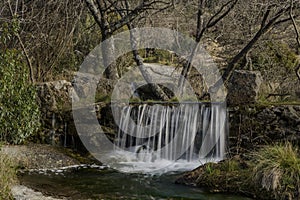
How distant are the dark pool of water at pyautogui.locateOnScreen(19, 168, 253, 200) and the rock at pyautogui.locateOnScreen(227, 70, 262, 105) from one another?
2567 millimetres

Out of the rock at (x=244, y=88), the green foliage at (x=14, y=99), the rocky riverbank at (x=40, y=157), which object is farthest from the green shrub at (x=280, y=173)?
the green foliage at (x=14, y=99)

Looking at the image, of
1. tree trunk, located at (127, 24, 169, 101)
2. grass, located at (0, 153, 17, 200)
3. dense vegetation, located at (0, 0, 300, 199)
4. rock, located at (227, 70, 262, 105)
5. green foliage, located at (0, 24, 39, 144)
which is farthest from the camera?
tree trunk, located at (127, 24, 169, 101)

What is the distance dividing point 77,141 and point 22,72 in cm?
389

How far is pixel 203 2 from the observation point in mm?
12773

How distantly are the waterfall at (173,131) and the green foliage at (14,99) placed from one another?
3.26m

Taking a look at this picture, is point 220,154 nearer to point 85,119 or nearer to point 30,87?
point 85,119

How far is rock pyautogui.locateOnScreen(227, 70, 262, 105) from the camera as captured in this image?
942cm

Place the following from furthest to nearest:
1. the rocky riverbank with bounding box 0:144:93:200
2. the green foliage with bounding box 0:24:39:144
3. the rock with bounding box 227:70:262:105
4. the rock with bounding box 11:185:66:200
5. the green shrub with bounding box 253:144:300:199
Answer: the rock with bounding box 227:70:262:105 → the rocky riverbank with bounding box 0:144:93:200 → the green foliage with bounding box 0:24:39:144 → the green shrub with bounding box 253:144:300:199 → the rock with bounding box 11:185:66:200

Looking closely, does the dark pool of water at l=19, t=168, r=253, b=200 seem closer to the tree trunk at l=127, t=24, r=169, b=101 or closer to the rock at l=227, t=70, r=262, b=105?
the rock at l=227, t=70, r=262, b=105

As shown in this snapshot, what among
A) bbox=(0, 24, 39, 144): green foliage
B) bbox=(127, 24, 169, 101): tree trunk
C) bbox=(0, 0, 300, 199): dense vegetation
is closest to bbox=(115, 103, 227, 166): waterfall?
bbox=(0, 0, 300, 199): dense vegetation

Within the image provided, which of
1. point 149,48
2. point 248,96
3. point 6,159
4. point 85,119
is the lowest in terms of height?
point 6,159

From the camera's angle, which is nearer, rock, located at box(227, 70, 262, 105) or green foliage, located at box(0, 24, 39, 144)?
→ green foliage, located at box(0, 24, 39, 144)

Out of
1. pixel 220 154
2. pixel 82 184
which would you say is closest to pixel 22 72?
pixel 82 184

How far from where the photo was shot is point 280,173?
6.60 meters
